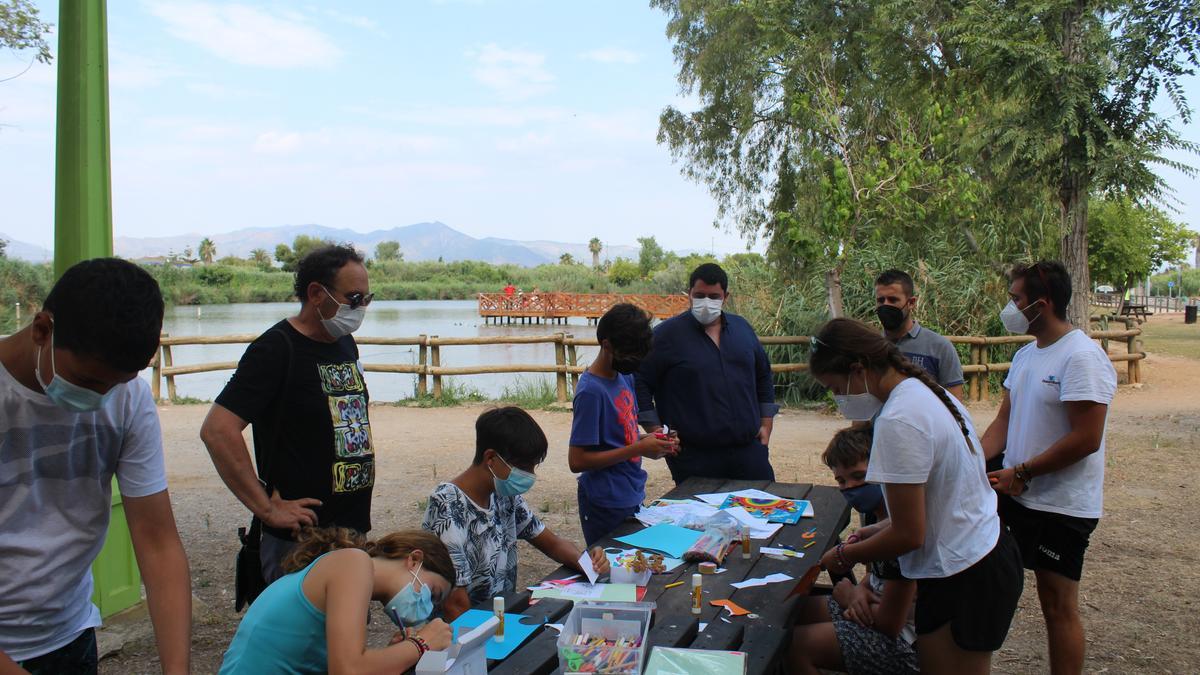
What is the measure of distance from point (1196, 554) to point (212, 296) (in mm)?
43270

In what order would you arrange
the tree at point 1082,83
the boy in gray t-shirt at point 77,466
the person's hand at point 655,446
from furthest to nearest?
the tree at point 1082,83, the person's hand at point 655,446, the boy in gray t-shirt at point 77,466

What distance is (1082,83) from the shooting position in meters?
8.25

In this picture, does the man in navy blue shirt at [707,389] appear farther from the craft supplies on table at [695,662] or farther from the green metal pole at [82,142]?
the green metal pole at [82,142]

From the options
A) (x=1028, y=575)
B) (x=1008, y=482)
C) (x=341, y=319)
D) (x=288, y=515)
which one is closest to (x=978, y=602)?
(x=1008, y=482)

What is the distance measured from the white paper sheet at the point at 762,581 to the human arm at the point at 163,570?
1.58 meters

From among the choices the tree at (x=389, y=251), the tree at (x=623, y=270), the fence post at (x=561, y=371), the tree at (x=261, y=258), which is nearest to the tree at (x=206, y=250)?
the tree at (x=261, y=258)

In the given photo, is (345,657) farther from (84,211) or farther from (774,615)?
(84,211)

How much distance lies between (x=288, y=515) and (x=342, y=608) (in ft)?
2.83

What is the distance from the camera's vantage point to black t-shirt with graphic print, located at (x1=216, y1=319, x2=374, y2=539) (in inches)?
102

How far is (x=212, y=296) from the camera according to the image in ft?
136

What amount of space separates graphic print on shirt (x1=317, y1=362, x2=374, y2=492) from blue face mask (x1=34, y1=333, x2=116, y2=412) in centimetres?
119

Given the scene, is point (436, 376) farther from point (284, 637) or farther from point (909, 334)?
point (284, 637)

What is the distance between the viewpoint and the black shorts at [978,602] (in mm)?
2141

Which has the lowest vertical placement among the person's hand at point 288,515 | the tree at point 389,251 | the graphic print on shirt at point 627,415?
the person's hand at point 288,515
